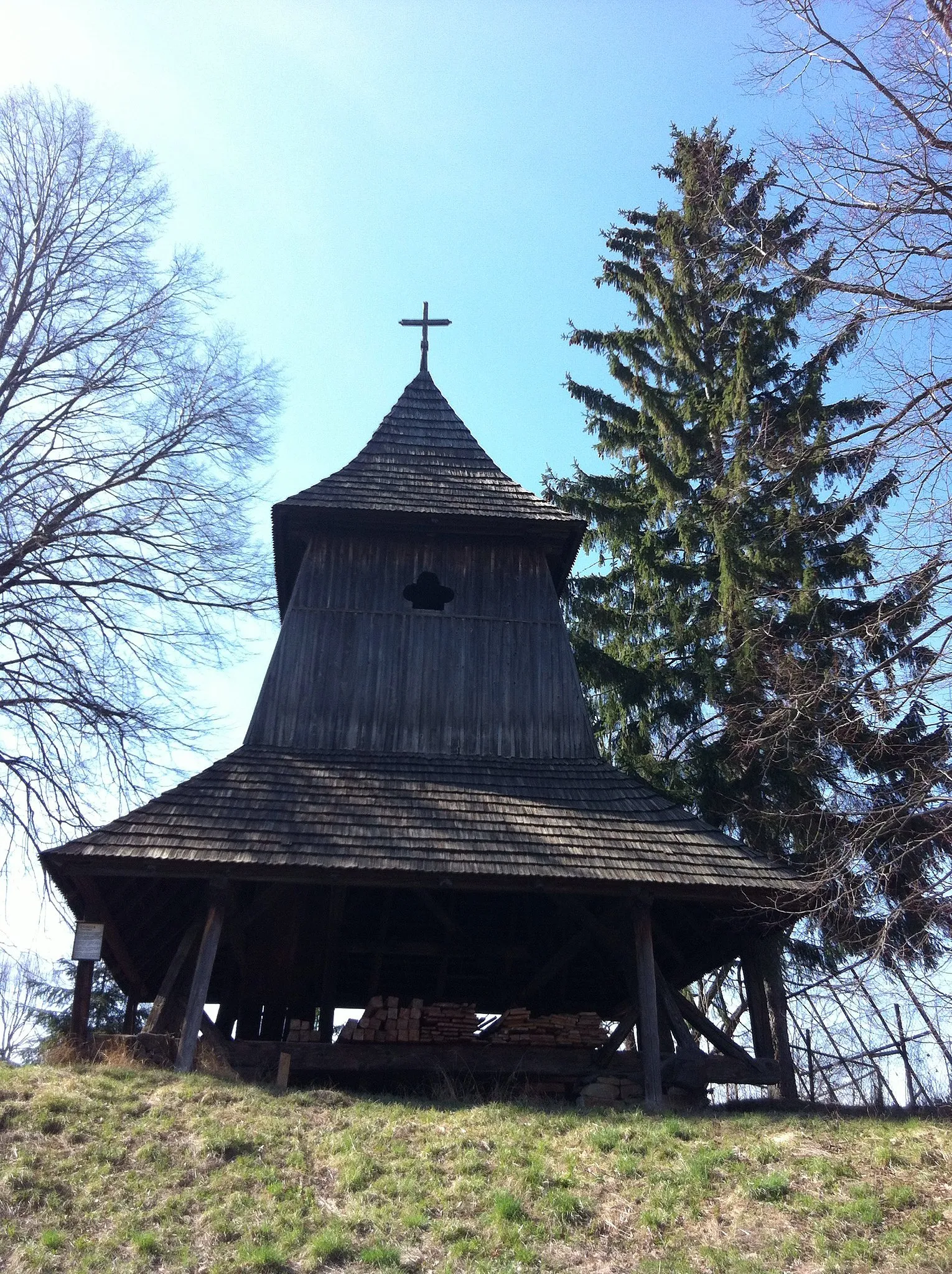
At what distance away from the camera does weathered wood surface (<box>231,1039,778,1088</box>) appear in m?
11.1

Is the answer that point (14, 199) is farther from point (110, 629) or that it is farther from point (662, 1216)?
point (662, 1216)

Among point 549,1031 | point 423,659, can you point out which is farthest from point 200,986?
point 423,659

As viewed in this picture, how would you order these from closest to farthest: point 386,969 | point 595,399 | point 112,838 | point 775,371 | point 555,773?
point 112,838
point 555,773
point 386,969
point 775,371
point 595,399

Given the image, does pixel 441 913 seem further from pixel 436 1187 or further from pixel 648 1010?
pixel 436 1187

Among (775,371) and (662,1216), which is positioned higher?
Result: (775,371)

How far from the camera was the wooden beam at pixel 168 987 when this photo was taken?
1088 cm

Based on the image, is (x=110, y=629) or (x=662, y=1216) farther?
(x=110, y=629)

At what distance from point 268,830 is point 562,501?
1021 cm

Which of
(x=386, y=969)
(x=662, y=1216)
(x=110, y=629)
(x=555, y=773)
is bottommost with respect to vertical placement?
(x=662, y=1216)

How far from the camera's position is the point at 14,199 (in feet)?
54.5

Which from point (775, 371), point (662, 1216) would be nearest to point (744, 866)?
point (662, 1216)

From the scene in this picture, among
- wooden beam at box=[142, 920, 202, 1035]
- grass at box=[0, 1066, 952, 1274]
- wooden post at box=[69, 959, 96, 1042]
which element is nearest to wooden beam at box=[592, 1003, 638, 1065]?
grass at box=[0, 1066, 952, 1274]

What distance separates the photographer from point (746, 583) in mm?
16672

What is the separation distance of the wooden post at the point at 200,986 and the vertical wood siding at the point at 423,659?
2.63 metres
